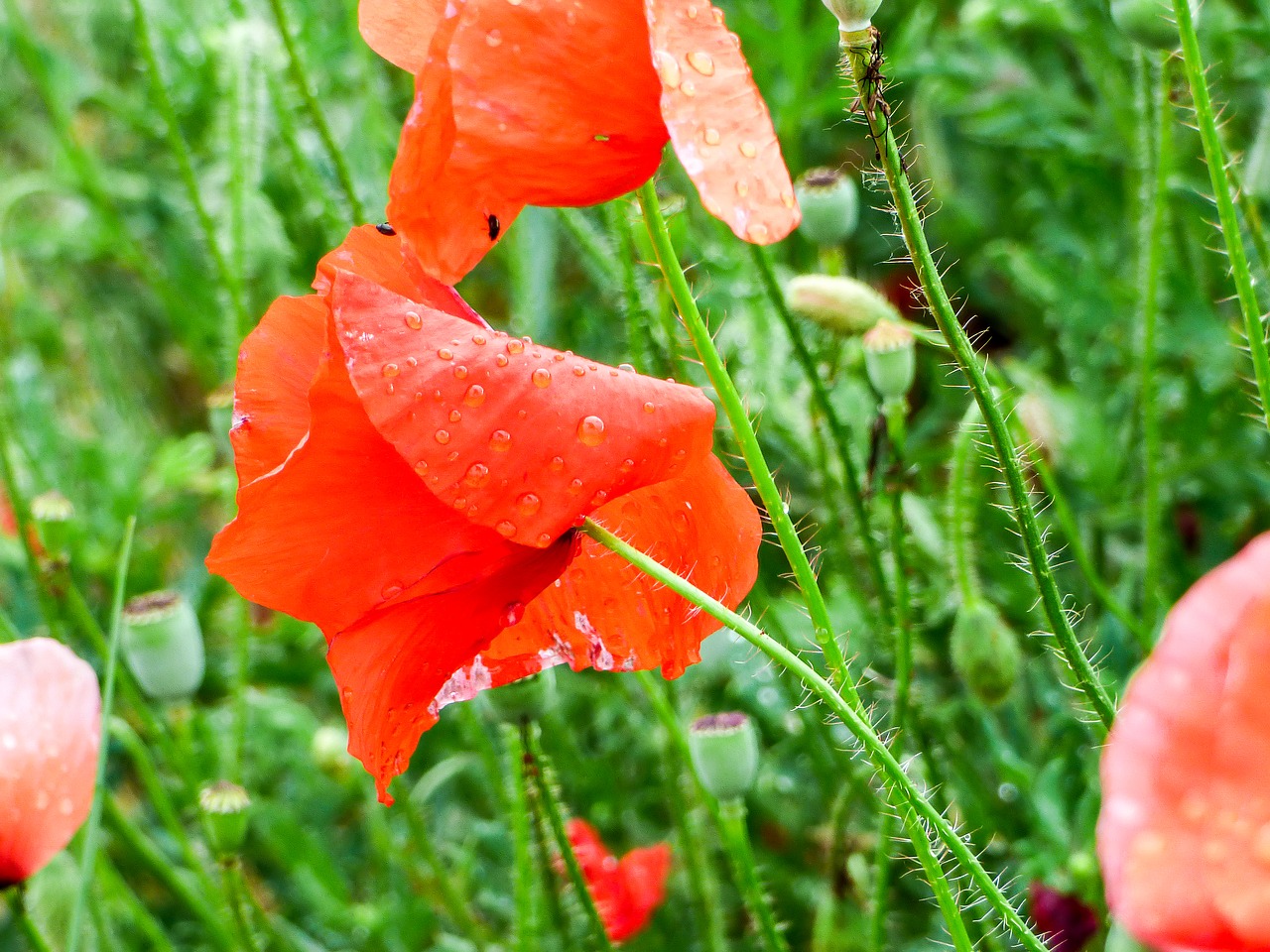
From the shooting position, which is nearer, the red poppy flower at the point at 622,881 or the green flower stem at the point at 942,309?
the green flower stem at the point at 942,309

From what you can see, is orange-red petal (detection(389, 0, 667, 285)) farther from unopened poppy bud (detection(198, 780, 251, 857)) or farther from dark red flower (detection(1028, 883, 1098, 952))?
dark red flower (detection(1028, 883, 1098, 952))

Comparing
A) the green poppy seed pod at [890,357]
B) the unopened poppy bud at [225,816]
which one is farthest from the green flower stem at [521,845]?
the green poppy seed pod at [890,357]

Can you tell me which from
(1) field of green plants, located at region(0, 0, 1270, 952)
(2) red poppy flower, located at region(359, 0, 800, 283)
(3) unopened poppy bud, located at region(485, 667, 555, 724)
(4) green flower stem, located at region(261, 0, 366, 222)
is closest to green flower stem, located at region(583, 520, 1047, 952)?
(1) field of green plants, located at region(0, 0, 1270, 952)

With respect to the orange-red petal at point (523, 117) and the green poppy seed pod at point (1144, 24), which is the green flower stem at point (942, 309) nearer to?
the orange-red petal at point (523, 117)

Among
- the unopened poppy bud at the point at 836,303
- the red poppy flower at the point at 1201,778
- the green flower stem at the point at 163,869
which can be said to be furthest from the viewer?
the green flower stem at the point at 163,869

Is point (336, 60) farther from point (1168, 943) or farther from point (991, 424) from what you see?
point (1168, 943)

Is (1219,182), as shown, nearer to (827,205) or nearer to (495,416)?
(495,416)

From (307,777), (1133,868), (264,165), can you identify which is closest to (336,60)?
(264,165)
